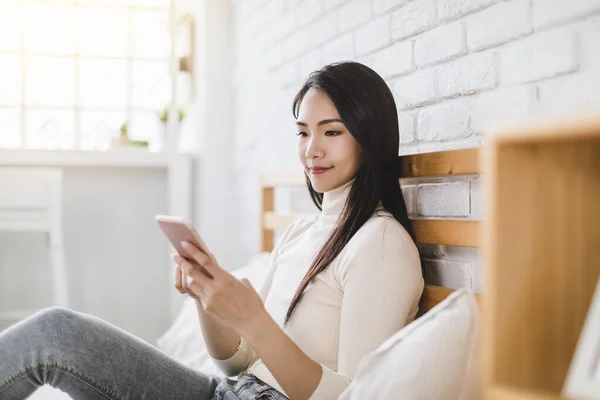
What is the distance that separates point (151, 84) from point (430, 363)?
2.89 metres

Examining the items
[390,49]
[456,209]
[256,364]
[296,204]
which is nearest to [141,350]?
[256,364]

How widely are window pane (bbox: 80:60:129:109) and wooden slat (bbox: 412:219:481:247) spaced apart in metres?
2.37

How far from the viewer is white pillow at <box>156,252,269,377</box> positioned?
193 cm

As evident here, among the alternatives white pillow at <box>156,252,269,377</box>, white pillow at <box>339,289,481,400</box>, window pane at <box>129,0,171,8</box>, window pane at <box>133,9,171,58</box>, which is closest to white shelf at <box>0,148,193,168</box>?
window pane at <box>133,9,171,58</box>

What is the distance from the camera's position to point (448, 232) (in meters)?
1.42

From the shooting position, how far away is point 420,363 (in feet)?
3.24

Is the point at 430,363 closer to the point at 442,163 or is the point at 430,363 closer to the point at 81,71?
the point at 442,163

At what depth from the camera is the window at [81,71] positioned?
11.1 ft

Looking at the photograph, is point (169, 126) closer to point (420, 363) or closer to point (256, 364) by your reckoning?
point (256, 364)

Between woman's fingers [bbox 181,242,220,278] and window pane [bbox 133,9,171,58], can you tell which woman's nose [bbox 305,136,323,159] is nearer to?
woman's fingers [bbox 181,242,220,278]

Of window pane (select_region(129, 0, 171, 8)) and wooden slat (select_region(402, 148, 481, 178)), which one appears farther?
window pane (select_region(129, 0, 171, 8))

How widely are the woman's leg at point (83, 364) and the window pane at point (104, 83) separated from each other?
2.17 meters

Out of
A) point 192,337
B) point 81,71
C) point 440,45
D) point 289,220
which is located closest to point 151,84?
point 81,71

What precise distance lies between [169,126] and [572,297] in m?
2.75
